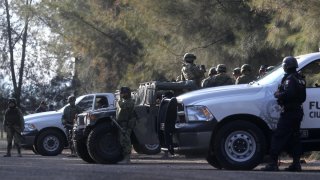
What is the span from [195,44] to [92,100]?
3398 millimetres

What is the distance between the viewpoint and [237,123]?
40.6 feet

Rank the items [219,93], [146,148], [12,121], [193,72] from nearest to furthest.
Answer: [219,93] → [193,72] → [146,148] → [12,121]

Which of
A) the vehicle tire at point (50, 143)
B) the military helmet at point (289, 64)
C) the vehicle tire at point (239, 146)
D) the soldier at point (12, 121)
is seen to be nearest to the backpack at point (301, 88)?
the military helmet at point (289, 64)

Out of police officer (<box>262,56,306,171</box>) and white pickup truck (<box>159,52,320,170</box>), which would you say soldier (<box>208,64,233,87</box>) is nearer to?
white pickup truck (<box>159,52,320,170</box>)

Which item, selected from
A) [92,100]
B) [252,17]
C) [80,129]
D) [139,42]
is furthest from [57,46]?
[80,129]

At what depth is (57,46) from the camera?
34906mm

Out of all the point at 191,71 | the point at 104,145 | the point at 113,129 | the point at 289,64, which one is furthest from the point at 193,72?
the point at 289,64

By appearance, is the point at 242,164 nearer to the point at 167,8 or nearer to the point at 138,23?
the point at 167,8

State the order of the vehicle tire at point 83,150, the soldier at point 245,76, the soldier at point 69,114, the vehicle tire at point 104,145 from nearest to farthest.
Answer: the soldier at point 245,76 → the vehicle tire at point 104,145 → the vehicle tire at point 83,150 → the soldier at point 69,114

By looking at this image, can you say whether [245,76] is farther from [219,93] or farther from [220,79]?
[219,93]

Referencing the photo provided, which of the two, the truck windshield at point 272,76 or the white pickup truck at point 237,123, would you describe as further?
the truck windshield at point 272,76

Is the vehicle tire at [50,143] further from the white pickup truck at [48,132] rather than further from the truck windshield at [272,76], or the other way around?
the truck windshield at [272,76]

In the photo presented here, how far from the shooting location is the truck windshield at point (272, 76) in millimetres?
12758

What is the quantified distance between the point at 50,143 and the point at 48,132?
1.06 feet
